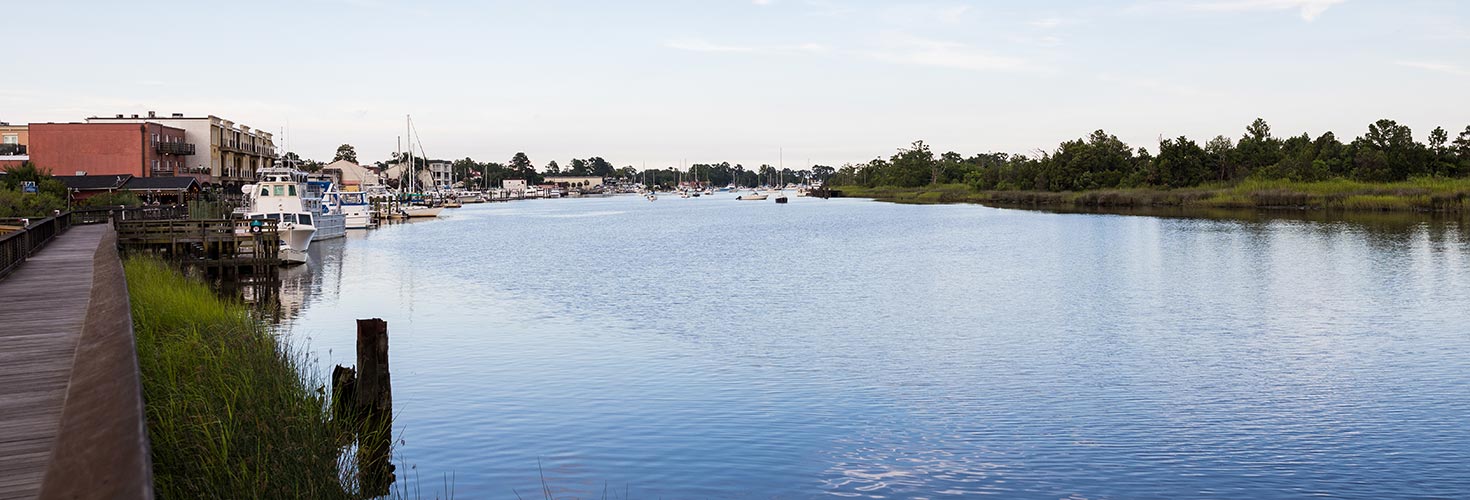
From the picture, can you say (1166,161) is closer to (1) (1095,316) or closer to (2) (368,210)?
(2) (368,210)

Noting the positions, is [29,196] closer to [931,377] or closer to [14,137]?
[14,137]

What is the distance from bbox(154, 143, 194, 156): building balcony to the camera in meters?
89.6

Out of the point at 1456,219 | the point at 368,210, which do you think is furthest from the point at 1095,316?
the point at 368,210

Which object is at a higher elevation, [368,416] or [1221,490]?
[368,416]

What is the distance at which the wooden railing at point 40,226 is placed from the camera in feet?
73.8

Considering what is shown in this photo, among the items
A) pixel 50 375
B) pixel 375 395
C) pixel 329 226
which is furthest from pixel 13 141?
pixel 50 375

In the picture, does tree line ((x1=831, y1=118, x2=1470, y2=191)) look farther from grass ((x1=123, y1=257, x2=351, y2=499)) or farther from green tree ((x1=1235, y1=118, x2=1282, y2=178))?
grass ((x1=123, y1=257, x2=351, y2=499))

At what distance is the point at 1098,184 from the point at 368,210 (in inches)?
3276

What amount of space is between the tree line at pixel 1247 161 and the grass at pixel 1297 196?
299 centimetres

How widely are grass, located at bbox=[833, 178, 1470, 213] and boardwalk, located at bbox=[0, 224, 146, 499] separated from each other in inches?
3375

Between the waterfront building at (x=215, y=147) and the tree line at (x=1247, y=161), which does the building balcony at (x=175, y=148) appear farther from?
the tree line at (x=1247, y=161)

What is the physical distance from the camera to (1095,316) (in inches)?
1091

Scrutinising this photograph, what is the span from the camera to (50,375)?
36.6 feet

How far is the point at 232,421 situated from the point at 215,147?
322 ft
